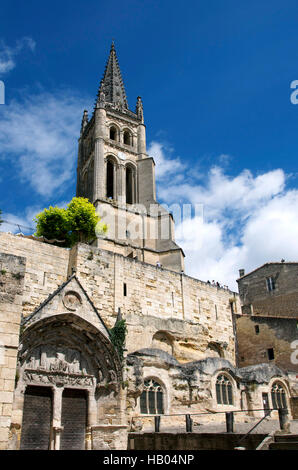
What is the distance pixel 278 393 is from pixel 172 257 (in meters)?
15.2

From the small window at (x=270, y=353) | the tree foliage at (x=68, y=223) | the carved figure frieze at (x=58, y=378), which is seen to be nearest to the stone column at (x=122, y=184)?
the tree foliage at (x=68, y=223)

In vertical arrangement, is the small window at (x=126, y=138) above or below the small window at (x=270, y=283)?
above

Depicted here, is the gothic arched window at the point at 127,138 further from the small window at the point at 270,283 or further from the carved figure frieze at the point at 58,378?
the carved figure frieze at the point at 58,378

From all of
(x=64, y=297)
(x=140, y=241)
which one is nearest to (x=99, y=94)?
(x=140, y=241)

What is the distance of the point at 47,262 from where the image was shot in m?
18.9

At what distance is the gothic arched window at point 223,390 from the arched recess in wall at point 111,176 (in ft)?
75.4

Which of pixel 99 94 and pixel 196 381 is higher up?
pixel 99 94

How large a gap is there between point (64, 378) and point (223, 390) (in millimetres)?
7524

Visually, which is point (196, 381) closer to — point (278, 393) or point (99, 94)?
point (278, 393)

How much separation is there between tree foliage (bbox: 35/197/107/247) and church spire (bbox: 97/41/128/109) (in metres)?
18.8

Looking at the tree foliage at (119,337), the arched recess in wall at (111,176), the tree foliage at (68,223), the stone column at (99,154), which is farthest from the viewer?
the arched recess in wall at (111,176)

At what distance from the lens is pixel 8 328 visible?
8.95 m

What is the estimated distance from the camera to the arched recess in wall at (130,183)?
39.8 meters

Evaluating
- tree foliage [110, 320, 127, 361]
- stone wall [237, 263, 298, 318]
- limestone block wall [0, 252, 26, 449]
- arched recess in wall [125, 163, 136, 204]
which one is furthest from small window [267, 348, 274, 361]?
arched recess in wall [125, 163, 136, 204]
